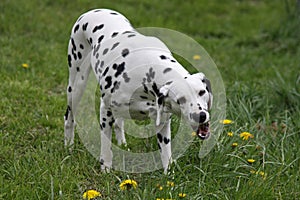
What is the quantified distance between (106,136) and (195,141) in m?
0.73

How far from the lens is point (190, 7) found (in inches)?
348

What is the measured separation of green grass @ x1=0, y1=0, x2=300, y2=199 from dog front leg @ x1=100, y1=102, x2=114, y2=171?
95 mm

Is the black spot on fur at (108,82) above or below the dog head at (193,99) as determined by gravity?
below

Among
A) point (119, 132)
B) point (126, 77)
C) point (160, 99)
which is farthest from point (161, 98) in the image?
point (119, 132)

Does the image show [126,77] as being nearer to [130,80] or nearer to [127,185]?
[130,80]

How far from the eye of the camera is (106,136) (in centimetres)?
420

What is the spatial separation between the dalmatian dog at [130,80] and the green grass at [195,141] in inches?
12.6

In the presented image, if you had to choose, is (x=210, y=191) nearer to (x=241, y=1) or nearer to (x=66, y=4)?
(x=66, y=4)

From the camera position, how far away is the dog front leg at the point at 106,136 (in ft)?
13.5

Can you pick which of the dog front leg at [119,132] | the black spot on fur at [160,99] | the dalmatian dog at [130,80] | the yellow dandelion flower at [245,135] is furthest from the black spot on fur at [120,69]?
the yellow dandelion flower at [245,135]

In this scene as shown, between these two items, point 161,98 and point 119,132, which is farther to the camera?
point 119,132

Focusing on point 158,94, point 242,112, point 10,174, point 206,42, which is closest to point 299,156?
point 242,112

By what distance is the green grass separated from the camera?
3.96 metres

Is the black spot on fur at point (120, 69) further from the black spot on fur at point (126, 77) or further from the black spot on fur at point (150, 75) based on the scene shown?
the black spot on fur at point (150, 75)
